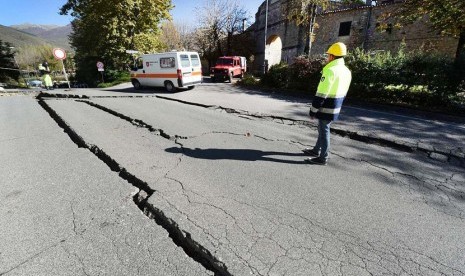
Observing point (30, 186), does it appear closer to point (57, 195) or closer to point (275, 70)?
point (57, 195)

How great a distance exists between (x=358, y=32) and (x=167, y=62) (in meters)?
20.7

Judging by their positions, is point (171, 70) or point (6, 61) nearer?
point (171, 70)

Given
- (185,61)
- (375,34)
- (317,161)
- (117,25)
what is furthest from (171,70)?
(375,34)

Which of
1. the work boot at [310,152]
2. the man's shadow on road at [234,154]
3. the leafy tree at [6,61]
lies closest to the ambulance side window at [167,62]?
the man's shadow on road at [234,154]

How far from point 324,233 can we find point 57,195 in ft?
11.3

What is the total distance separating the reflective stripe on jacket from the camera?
3832 mm

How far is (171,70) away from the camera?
44.3 ft

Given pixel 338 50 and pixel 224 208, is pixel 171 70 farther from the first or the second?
pixel 224 208

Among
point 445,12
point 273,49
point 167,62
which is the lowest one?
point 167,62

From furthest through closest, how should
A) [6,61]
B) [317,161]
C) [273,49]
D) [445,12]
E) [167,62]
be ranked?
1. [6,61]
2. [273,49]
3. [167,62]
4. [445,12]
5. [317,161]

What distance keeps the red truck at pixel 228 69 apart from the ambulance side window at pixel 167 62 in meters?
6.86

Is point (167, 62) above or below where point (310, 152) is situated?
above

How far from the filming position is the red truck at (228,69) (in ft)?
65.3

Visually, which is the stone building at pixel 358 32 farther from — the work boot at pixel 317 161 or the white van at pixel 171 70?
the work boot at pixel 317 161
